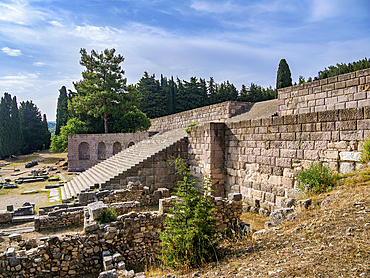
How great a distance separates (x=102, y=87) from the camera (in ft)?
87.5

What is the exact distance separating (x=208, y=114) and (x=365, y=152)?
13.5 meters

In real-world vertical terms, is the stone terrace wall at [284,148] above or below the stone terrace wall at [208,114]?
below

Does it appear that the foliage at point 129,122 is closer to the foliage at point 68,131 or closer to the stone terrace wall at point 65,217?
the foliage at point 68,131

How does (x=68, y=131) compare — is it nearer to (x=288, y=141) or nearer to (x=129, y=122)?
(x=129, y=122)

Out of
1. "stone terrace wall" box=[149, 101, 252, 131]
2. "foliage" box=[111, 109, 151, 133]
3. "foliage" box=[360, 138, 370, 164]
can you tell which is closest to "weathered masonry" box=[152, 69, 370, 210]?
"foliage" box=[360, 138, 370, 164]

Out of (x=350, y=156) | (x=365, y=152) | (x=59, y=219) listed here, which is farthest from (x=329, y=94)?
(x=59, y=219)

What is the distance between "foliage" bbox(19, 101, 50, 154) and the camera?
43.8 metres

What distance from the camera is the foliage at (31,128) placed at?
4384 centimetres

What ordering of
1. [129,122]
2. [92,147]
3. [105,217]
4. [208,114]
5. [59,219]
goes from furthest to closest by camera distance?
[129,122] → [92,147] → [208,114] → [59,219] → [105,217]

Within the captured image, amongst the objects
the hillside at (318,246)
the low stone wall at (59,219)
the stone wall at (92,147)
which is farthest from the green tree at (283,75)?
the low stone wall at (59,219)

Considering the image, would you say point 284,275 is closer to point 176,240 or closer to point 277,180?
point 176,240

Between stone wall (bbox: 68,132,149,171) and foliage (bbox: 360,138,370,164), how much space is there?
69.9 feet

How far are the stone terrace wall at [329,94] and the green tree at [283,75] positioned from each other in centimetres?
1335

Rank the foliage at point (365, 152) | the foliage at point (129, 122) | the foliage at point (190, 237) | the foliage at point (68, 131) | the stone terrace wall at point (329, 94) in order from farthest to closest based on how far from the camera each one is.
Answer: the foliage at point (129, 122) < the foliage at point (68, 131) < the stone terrace wall at point (329, 94) < the foliage at point (365, 152) < the foliage at point (190, 237)
